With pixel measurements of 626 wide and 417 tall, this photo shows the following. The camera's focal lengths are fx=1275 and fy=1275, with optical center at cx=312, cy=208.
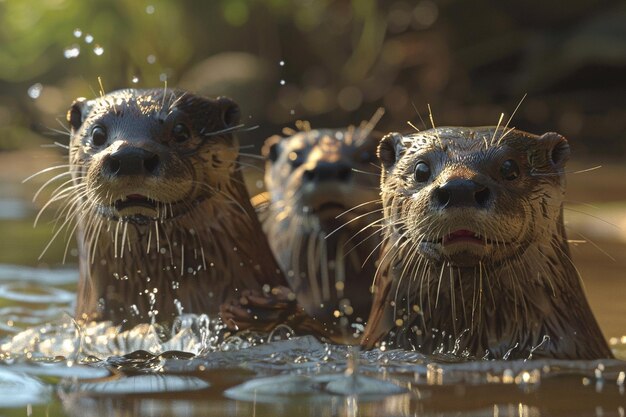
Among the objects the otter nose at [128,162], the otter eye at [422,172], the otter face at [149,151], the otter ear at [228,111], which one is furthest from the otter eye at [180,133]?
the otter eye at [422,172]

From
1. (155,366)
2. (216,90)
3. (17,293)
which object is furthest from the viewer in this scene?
(216,90)

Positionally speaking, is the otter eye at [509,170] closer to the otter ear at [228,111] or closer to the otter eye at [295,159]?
the otter ear at [228,111]

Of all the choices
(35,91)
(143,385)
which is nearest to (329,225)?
(143,385)

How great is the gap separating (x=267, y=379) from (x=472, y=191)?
652mm

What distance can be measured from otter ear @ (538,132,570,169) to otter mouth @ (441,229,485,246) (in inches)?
15.8

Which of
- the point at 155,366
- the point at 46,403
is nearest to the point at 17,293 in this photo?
the point at 155,366

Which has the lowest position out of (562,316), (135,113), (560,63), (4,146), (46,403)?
(46,403)

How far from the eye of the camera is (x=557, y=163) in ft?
11.1

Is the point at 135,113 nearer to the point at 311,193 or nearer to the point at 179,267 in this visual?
the point at 179,267

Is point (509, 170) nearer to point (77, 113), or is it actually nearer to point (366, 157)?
point (77, 113)

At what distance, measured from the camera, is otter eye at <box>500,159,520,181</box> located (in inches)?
127

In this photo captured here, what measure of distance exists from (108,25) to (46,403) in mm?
11587

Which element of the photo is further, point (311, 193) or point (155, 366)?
point (311, 193)

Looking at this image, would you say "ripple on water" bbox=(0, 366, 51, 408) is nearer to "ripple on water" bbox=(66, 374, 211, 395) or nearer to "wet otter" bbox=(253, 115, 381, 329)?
"ripple on water" bbox=(66, 374, 211, 395)
